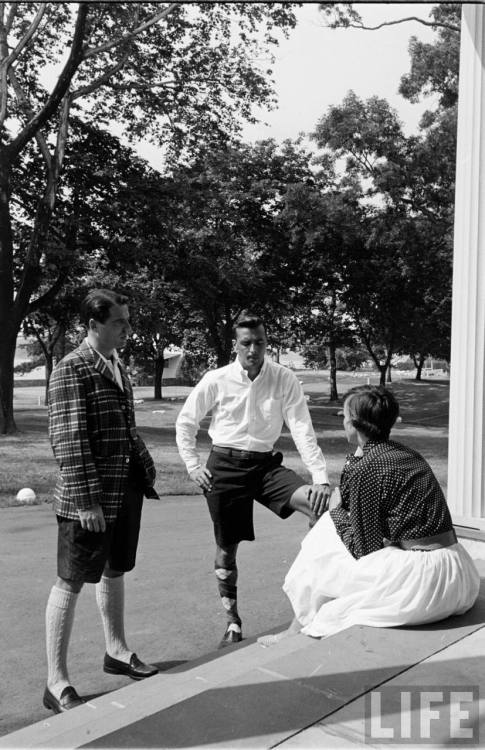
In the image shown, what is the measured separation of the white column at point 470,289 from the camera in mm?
5852

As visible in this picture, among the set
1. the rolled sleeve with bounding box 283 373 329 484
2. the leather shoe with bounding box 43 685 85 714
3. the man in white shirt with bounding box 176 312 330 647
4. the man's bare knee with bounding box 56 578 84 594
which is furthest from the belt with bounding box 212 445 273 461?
the leather shoe with bounding box 43 685 85 714

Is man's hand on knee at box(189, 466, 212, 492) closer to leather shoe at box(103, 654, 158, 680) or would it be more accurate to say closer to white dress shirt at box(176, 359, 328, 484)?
white dress shirt at box(176, 359, 328, 484)

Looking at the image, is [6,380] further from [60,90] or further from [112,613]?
[112,613]

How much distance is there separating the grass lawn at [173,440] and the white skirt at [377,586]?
6262mm

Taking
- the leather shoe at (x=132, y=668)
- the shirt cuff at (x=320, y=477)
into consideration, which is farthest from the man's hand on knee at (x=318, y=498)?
the leather shoe at (x=132, y=668)

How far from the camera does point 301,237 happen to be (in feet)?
90.7

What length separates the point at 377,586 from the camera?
12.0ft

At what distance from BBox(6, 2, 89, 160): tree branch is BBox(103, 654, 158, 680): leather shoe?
1652 cm

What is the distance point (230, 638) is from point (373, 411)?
1.72 metres

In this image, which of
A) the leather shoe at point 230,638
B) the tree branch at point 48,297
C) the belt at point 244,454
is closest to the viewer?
the leather shoe at point 230,638

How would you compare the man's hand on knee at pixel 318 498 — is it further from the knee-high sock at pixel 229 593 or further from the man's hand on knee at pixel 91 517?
the man's hand on knee at pixel 91 517

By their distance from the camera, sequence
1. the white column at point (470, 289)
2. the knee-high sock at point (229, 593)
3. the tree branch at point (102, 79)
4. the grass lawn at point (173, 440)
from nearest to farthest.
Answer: the knee-high sock at point (229, 593) < the white column at point (470, 289) < the grass lawn at point (173, 440) < the tree branch at point (102, 79)

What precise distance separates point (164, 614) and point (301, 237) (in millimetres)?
23892

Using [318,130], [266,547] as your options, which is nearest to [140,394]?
[318,130]
